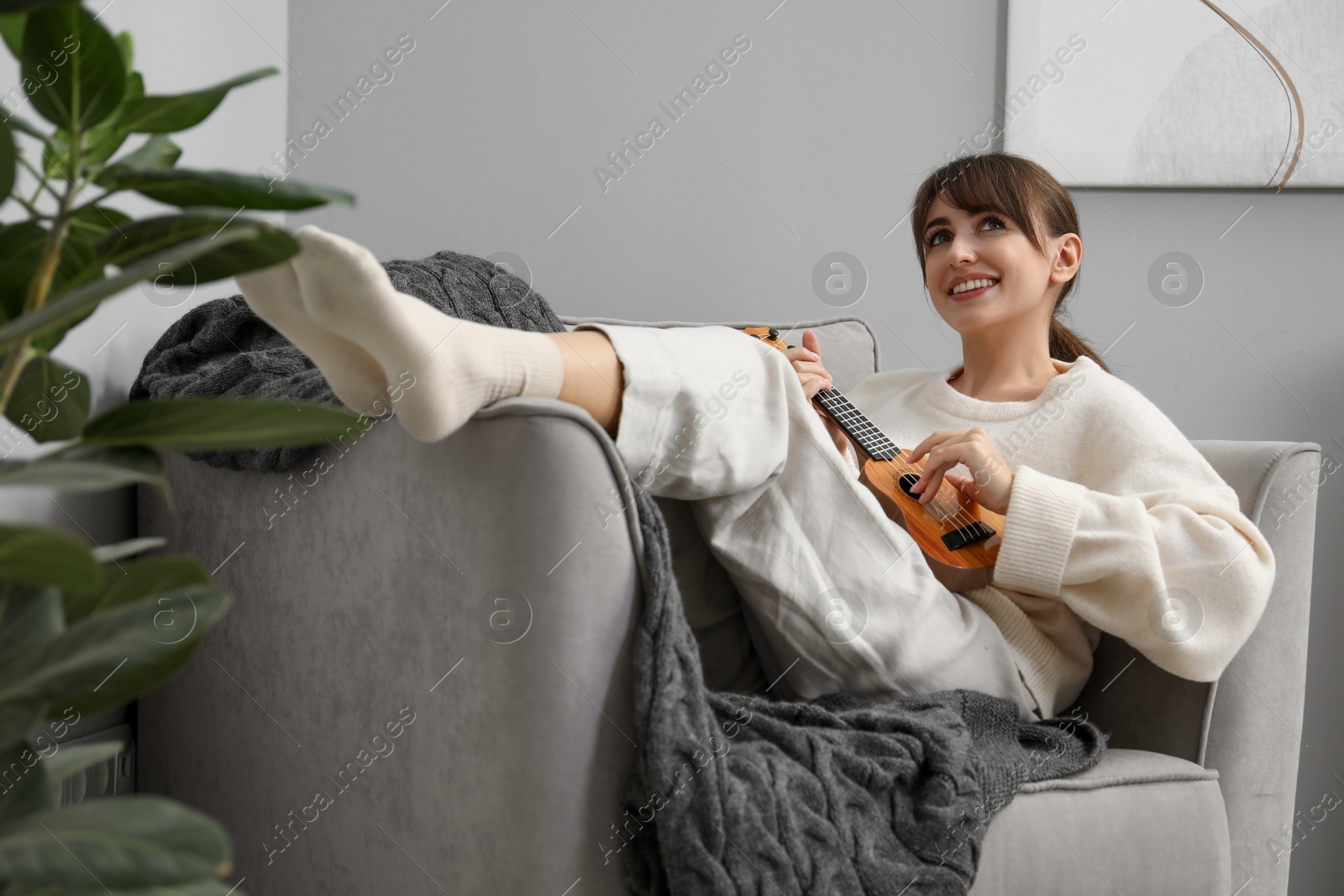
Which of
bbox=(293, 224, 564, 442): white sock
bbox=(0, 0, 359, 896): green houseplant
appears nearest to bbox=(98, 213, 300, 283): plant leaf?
bbox=(0, 0, 359, 896): green houseplant

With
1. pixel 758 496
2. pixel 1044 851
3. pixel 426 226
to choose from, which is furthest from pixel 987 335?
pixel 426 226

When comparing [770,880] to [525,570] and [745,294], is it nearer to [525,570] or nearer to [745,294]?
[525,570]

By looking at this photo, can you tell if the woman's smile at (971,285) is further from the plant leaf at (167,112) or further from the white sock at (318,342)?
the plant leaf at (167,112)

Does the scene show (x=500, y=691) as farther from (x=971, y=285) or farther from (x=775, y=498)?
(x=971, y=285)

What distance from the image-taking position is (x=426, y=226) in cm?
167

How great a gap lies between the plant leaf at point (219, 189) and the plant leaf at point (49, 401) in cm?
8

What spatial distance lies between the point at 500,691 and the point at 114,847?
1.24 feet

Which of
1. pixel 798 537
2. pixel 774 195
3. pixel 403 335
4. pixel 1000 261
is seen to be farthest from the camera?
pixel 774 195

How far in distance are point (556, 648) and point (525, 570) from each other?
5 cm

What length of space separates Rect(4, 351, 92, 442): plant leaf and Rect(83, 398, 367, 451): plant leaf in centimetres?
7

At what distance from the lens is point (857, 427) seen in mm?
1169

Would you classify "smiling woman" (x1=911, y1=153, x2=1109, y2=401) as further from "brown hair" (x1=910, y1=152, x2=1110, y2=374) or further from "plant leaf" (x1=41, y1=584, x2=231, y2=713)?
"plant leaf" (x1=41, y1=584, x2=231, y2=713)

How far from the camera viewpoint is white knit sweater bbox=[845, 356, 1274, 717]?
3.10ft

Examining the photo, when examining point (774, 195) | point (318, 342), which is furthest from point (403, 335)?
point (774, 195)
